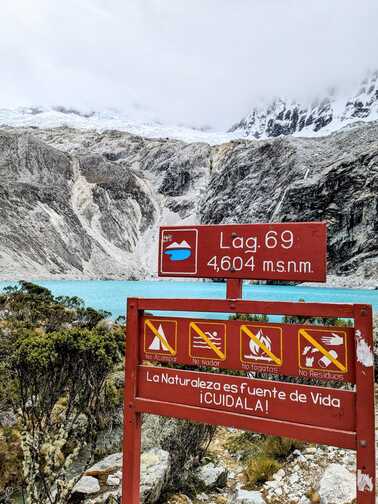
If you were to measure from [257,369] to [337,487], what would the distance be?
238cm

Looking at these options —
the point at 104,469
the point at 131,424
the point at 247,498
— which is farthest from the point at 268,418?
the point at 104,469

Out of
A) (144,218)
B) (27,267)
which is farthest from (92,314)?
(144,218)

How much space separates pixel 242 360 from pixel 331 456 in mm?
3846

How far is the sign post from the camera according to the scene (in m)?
3.06

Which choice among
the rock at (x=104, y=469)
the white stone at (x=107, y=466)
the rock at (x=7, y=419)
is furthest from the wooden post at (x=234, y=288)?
the rock at (x=7, y=419)

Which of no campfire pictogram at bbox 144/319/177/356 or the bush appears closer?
no campfire pictogram at bbox 144/319/177/356

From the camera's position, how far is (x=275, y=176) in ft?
330

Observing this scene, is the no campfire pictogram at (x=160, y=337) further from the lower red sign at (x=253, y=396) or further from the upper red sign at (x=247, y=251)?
the upper red sign at (x=247, y=251)

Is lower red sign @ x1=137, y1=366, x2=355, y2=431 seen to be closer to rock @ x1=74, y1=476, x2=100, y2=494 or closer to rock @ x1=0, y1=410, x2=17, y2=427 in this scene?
rock @ x1=74, y1=476, x2=100, y2=494

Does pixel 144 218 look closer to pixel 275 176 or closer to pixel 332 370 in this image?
pixel 275 176

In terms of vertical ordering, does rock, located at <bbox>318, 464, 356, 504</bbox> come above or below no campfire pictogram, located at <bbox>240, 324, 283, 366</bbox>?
below

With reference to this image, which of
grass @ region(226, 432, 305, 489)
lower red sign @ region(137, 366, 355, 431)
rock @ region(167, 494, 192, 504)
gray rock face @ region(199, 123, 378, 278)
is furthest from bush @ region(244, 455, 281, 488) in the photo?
gray rock face @ region(199, 123, 378, 278)

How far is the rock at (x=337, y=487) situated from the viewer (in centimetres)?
454

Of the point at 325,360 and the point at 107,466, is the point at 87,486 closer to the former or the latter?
the point at 107,466
